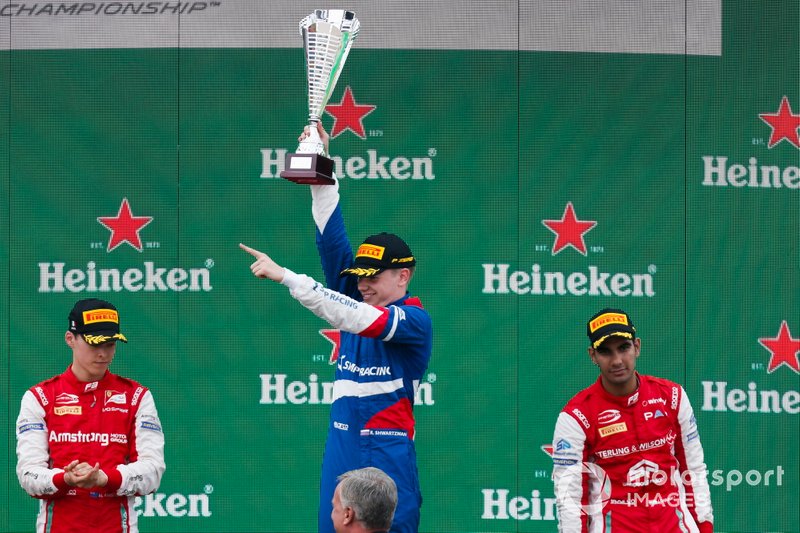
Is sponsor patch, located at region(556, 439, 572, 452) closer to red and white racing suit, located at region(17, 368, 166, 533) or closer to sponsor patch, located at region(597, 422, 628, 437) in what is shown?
sponsor patch, located at region(597, 422, 628, 437)

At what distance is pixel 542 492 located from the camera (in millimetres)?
6309

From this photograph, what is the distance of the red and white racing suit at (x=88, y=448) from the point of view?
403 cm

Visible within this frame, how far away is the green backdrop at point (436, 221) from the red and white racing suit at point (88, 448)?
215cm

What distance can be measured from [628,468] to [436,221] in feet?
8.64

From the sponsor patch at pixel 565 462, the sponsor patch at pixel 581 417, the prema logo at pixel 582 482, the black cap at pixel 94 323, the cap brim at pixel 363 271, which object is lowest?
the prema logo at pixel 582 482

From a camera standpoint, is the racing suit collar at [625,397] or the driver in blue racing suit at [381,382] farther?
the racing suit collar at [625,397]

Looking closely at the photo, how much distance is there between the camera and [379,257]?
12.6 feet

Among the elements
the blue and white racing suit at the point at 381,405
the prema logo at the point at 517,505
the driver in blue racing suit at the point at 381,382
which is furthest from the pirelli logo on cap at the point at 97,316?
the prema logo at the point at 517,505

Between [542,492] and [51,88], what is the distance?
11.5 ft

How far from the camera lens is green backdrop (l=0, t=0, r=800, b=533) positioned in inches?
248

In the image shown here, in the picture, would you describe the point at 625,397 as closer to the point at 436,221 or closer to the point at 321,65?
the point at 321,65

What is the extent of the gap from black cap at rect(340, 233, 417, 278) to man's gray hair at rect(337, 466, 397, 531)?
1.09 metres

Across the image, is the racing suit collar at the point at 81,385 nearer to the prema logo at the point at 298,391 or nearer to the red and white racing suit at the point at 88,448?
the red and white racing suit at the point at 88,448

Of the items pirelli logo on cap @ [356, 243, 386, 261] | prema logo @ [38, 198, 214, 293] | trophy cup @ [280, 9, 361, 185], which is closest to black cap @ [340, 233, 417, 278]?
pirelli logo on cap @ [356, 243, 386, 261]
